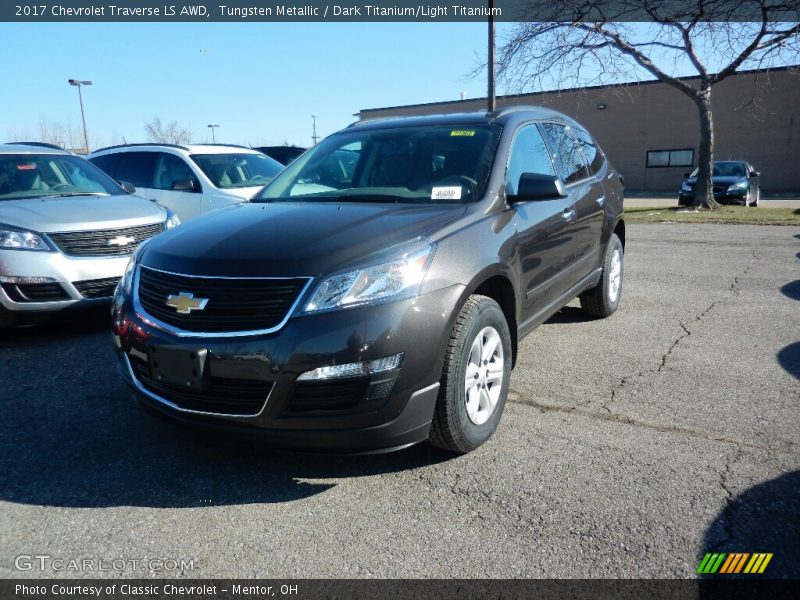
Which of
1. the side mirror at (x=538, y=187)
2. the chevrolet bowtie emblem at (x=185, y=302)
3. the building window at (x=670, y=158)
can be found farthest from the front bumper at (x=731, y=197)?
the chevrolet bowtie emblem at (x=185, y=302)

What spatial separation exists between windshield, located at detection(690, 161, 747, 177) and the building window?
10.5m

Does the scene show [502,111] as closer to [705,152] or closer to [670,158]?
[705,152]

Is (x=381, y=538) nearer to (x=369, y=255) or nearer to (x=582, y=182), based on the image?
(x=369, y=255)

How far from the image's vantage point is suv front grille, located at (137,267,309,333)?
8.76ft

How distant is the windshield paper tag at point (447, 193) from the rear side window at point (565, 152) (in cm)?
131

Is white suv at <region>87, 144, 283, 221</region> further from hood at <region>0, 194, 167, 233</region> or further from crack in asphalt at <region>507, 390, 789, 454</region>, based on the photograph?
crack in asphalt at <region>507, 390, 789, 454</region>

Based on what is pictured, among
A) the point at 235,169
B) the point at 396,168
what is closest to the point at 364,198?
the point at 396,168

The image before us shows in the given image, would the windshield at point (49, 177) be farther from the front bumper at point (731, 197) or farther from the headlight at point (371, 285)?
the front bumper at point (731, 197)

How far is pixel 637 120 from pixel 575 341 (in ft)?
100

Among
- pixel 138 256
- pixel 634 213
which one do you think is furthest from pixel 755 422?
pixel 634 213

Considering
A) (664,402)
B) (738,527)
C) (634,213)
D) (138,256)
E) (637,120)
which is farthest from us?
(637,120)

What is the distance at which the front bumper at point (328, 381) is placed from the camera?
2598 mm

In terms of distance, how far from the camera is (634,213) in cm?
1755

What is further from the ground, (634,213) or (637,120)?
(637,120)
